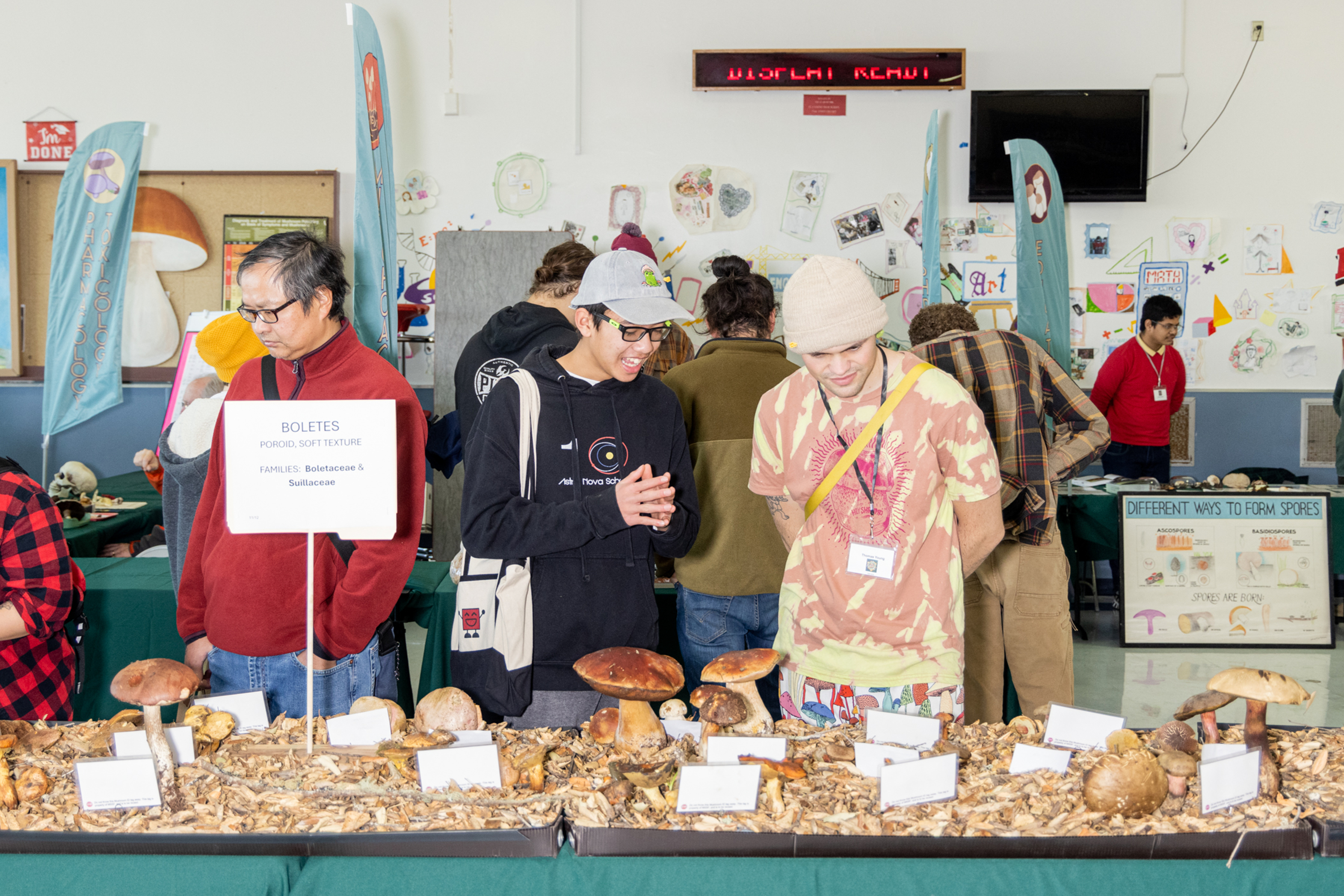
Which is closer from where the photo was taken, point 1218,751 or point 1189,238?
point 1218,751

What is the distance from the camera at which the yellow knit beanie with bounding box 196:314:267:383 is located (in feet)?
7.27

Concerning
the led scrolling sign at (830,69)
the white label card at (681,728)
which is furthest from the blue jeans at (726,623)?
the led scrolling sign at (830,69)

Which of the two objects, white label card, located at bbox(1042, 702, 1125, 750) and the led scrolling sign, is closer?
white label card, located at bbox(1042, 702, 1125, 750)

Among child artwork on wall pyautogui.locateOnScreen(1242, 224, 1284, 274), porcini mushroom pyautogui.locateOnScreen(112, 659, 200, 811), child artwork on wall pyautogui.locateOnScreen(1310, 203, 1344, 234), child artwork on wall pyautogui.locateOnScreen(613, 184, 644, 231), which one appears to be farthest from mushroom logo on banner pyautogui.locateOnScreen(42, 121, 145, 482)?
child artwork on wall pyautogui.locateOnScreen(1310, 203, 1344, 234)

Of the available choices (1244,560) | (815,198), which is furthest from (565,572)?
(815,198)

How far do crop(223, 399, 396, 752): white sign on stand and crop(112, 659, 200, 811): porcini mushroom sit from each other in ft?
0.55

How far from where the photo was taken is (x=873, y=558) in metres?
1.53

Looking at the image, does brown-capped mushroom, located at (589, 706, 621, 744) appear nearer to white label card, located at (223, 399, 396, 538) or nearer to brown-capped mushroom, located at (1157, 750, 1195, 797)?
white label card, located at (223, 399, 396, 538)

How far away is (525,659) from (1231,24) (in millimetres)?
5750

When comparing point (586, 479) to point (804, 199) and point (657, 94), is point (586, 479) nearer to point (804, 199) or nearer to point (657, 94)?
point (804, 199)

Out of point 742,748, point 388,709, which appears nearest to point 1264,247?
point 742,748

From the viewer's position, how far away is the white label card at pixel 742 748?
4.06 ft

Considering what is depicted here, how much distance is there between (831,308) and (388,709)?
899 mm

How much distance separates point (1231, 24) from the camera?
17.4 feet
